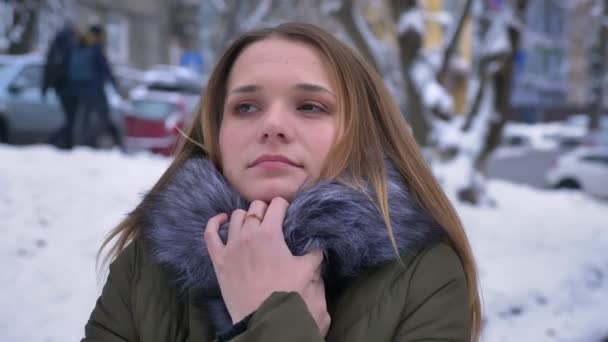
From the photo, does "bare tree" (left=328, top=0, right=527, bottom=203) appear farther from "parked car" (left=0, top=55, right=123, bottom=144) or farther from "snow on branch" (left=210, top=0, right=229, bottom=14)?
"snow on branch" (left=210, top=0, right=229, bottom=14)

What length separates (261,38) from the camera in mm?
1762

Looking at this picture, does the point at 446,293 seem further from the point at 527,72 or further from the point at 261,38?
the point at 527,72

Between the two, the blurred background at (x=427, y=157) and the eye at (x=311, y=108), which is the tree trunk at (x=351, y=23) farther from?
the eye at (x=311, y=108)

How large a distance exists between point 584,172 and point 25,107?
9809mm

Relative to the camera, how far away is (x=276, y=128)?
1565 mm

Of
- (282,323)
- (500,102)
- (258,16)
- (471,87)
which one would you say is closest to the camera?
(282,323)

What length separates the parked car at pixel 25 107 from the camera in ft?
32.7

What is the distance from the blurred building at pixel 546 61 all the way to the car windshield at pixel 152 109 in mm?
37692

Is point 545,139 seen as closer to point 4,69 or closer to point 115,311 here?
point 4,69

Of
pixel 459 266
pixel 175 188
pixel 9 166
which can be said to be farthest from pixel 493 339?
pixel 9 166

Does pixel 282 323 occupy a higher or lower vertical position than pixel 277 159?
lower

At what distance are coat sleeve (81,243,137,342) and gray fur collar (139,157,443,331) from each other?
102mm

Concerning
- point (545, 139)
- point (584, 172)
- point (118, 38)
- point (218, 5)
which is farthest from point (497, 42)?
point (545, 139)

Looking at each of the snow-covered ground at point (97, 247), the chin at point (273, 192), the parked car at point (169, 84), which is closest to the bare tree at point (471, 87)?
the snow-covered ground at point (97, 247)
